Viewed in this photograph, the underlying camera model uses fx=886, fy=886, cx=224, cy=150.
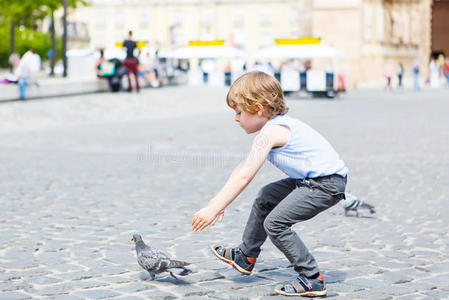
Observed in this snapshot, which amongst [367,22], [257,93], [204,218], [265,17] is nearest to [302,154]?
[257,93]

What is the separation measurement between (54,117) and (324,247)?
1452cm

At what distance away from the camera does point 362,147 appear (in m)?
13.3

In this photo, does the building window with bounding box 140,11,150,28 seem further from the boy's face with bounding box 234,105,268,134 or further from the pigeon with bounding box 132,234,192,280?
the boy's face with bounding box 234,105,268,134

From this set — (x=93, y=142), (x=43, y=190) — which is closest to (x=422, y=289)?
(x=43, y=190)

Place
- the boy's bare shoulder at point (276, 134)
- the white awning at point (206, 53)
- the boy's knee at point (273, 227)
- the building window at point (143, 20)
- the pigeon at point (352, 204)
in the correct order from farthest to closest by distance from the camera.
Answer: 1. the building window at point (143, 20)
2. the white awning at point (206, 53)
3. the pigeon at point (352, 204)
4. the boy's knee at point (273, 227)
5. the boy's bare shoulder at point (276, 134)

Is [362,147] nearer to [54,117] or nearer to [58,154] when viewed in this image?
[58,154]

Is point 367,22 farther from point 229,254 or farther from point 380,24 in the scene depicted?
point 229,254

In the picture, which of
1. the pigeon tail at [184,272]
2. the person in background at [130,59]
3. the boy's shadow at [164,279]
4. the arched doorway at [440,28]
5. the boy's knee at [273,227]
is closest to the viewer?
the boy's knee at [273,227]

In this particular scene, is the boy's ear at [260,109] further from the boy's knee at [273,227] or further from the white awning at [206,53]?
the white awning at [206,53]

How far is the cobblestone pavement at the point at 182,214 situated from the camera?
4.79m

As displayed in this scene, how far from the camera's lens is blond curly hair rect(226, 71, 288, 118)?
423 centimetres

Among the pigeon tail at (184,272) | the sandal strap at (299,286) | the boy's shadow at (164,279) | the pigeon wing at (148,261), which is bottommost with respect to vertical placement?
the boy's shadow at (164,279)

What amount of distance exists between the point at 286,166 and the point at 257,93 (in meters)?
0.41

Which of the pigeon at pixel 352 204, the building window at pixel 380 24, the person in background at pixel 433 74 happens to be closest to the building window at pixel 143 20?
the building window at pixel 380 24
